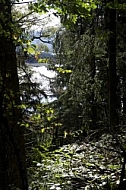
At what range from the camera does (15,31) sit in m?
2.90

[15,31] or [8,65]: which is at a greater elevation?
[15,31]

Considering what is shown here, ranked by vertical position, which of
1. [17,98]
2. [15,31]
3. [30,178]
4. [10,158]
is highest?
[15,31]

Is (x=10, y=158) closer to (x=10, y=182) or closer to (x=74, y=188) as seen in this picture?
(x=10, y=182)

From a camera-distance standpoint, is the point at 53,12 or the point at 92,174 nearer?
the point at 53,12

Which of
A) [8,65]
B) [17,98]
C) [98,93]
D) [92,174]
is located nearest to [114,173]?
[92,174]

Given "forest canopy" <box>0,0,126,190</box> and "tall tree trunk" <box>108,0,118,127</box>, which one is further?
"tall tree trunk" <box>108,0,118,127</box>

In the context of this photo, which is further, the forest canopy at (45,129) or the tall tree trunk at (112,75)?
the tall tree trunk at (112,75)

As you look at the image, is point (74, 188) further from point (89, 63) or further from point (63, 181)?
point (89, 63)

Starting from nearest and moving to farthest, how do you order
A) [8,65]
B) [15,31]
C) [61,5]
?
[15,31], [61,5], [8,65]

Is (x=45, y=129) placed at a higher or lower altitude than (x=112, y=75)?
lower

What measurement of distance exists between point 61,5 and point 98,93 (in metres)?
8.57

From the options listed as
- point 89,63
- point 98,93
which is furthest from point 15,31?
point 89,63

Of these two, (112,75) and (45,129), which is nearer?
(45,129)

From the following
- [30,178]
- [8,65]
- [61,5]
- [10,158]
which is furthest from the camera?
[30,178]
